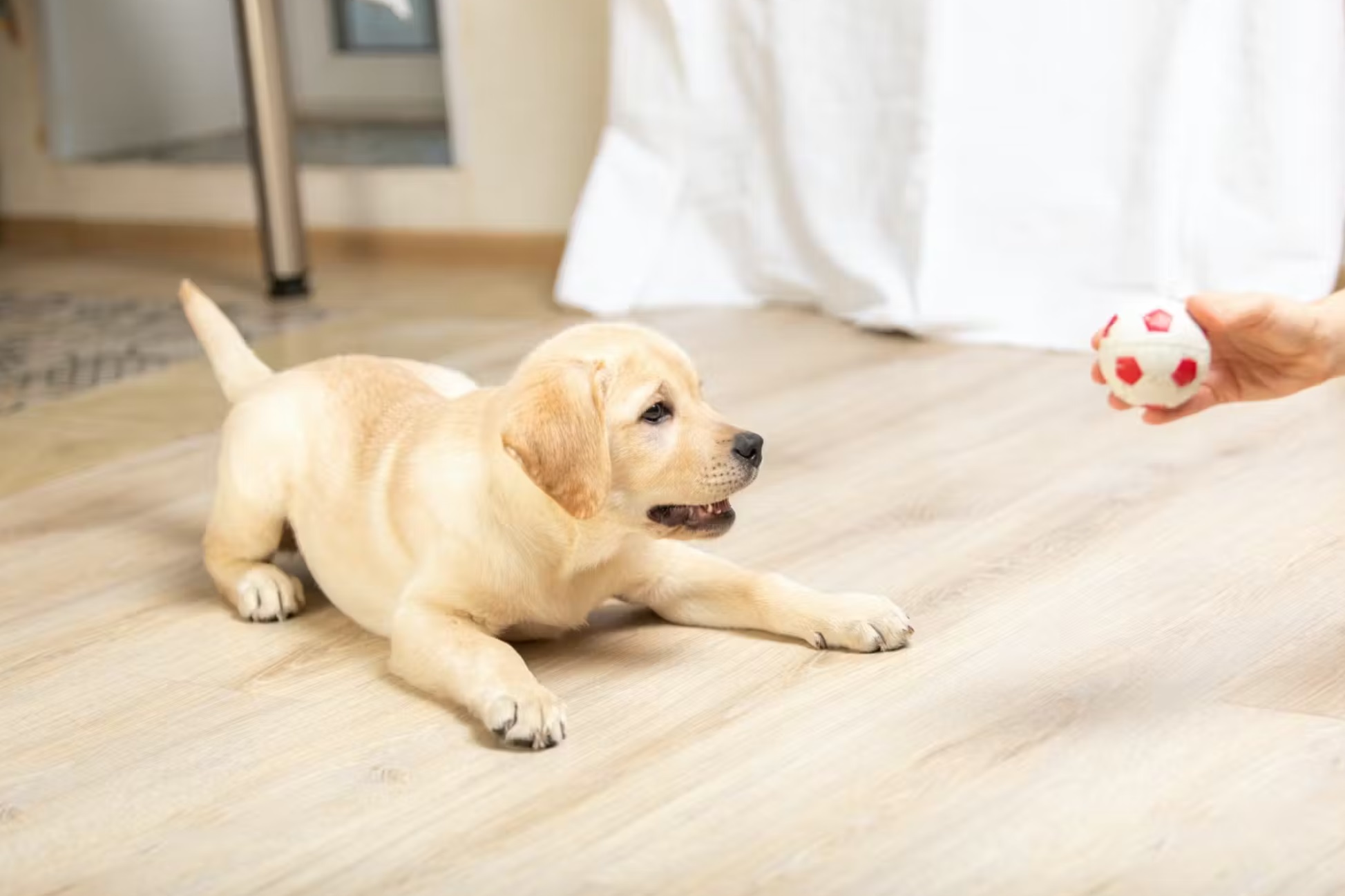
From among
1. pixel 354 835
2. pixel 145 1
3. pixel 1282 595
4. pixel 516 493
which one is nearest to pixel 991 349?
pixel 1282 595

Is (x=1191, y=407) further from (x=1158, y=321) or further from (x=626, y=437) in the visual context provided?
(x=626, y=437)

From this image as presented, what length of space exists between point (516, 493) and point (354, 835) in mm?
373

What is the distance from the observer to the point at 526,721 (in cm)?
150

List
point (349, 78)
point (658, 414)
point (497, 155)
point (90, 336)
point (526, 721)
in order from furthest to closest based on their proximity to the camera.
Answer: point (349, 78) < point (497, 155) < point (90, 336) < point (658, 414) < point (526, 721)

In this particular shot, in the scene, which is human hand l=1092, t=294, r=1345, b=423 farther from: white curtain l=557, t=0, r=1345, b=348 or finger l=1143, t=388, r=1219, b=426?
white curtain l=557, t=0, r=1345, b=348

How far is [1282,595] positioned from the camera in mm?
1779

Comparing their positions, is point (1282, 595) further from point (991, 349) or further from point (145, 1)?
point (145, 1)

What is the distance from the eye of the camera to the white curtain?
297 cm

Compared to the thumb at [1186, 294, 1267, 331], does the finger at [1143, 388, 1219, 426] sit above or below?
below

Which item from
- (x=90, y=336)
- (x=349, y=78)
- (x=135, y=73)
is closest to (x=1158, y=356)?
(x=90, y=336)

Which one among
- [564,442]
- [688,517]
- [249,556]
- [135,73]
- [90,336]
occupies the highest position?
[135,73]

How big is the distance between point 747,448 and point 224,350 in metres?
0.79

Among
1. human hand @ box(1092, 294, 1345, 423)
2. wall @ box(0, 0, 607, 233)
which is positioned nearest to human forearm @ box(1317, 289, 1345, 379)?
human hand @ box(1092, 294, 1345, 423)

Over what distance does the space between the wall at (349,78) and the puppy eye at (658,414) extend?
8.96 feet
